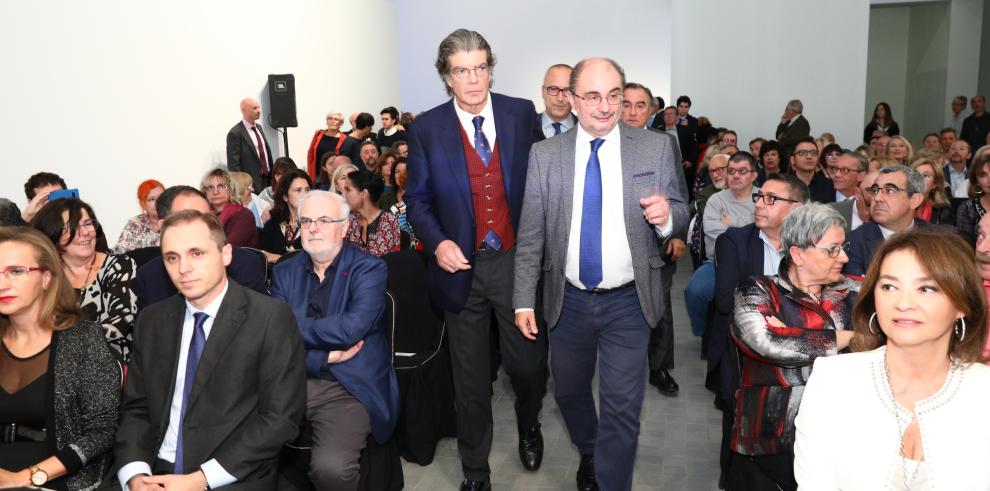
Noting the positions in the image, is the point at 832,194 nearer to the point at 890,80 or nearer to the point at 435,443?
the point at 435,443

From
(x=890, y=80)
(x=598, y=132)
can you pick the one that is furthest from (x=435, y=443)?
(x=890, y=80)

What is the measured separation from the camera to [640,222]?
278 cm

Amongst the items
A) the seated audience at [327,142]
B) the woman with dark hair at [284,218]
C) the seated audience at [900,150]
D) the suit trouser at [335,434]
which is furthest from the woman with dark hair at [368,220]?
the seated audience at [327,142]

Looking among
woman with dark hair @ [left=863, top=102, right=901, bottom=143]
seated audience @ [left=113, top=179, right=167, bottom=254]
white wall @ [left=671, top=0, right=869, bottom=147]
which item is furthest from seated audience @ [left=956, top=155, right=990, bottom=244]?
woman with dark hair @ [left=863, top=102, right=901, bottom=143]

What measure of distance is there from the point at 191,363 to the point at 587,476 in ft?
5.50

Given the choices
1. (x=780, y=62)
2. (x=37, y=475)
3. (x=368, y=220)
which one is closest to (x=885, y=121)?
(x=780, y=62)

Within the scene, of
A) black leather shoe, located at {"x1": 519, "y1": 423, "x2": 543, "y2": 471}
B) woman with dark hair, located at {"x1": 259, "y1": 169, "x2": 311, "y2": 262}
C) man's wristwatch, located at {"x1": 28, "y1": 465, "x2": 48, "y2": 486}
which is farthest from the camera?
woman with dark hair, located at {"x1": 259, "y1": 169, "x2": 311, "y2": 262}

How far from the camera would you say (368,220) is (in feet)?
15.6

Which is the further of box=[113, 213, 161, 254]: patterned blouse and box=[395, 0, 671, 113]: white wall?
box=[395, 0, 671, 113]: white wall

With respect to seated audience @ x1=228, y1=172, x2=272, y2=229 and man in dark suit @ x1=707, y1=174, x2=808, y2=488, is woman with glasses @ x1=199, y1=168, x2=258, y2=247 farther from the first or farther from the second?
man in dark suit @ x1=707, y1=174, x2=808, y2=488

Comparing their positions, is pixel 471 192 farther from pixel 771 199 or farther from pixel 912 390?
pixel 912 390

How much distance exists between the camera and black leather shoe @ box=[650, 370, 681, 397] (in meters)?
4.39

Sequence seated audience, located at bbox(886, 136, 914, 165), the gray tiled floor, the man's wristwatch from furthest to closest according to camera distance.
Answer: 1. seated audience, located at bbox(886, 136, 914, 165)
2. the gray tiled floor
3. the man's wristwatch

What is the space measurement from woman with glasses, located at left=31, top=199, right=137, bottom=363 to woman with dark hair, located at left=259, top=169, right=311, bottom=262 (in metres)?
1.67
